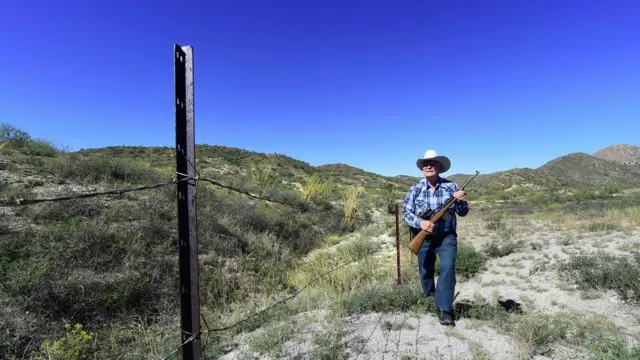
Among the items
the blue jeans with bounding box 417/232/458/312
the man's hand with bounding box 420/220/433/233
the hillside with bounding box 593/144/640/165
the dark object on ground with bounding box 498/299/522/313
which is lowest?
the dark object on ground with bounding box 498/299/522/313

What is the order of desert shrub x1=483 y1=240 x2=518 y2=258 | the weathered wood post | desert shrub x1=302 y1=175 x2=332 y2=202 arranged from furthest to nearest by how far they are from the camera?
desert shrub x1=302 y1=175 x2=332 y2=202
desert shrub x1=483 y1=240 x2=518 y2=258
the weathered wood post

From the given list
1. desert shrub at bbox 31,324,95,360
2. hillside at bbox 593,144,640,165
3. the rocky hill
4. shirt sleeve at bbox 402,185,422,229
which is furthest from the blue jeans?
hillside at bbox 593,144,640,165

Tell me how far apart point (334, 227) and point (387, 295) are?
29.4ft

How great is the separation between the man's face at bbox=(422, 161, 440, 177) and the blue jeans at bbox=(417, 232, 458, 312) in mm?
826

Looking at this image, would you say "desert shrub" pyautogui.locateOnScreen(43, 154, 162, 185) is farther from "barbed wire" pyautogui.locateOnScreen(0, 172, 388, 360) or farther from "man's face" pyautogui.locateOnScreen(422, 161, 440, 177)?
"man's face" pyautogui.locateOnScreen(422, 161, 440, 177)

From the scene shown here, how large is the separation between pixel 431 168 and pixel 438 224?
0.75m

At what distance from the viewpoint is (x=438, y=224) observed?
4.40 metres

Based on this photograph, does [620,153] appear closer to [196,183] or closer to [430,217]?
[430,217]

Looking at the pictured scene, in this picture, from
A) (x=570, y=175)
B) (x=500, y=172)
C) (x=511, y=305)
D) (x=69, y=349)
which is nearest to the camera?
(x=69, y=349)

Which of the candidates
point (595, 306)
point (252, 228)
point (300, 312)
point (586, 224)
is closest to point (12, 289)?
point (300, 312)

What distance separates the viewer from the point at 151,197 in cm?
830

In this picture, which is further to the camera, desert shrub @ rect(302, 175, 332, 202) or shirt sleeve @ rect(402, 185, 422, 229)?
desert shrub @ rect(302, 175, 332, 202)

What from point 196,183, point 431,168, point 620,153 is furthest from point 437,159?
point 620,153

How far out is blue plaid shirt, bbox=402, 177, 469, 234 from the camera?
14.3ft
